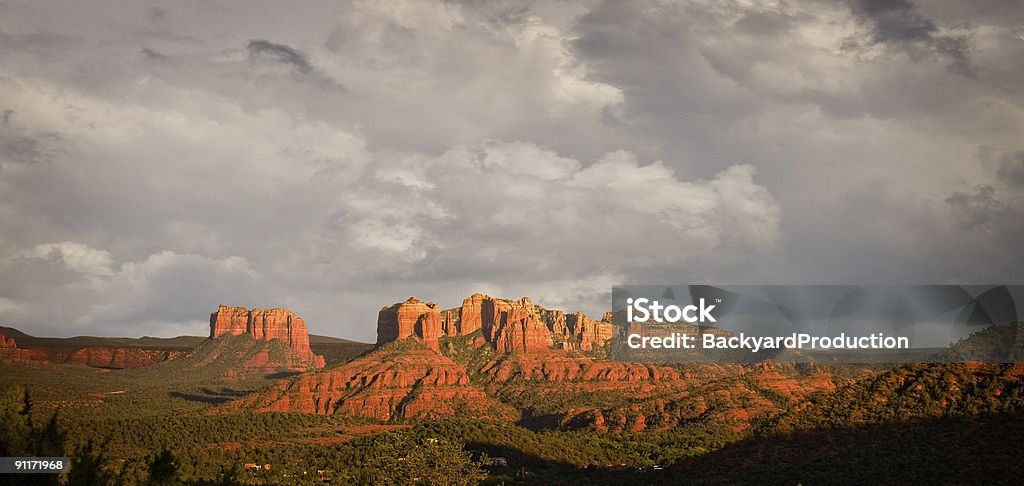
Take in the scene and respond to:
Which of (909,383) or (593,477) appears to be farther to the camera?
(593,477)

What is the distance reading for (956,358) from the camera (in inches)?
4215

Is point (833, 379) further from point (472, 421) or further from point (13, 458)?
point (13, 458)

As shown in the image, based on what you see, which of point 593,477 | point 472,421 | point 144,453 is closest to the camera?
point 593,477

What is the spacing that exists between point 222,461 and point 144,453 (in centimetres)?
1842

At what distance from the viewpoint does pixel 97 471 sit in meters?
76.4

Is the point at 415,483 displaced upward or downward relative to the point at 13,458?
downward

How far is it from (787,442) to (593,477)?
39743 millimetres

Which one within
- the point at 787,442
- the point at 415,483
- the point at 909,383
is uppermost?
the point at 909,383

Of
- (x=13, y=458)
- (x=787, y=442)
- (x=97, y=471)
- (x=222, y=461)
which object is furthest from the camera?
(x=222, y=461)

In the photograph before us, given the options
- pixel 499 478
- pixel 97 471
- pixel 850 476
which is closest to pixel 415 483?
pixel 499 478

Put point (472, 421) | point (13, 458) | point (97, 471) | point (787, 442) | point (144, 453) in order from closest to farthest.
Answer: point (13, 458), point (97, 471), point (787, 442), point (144, 453), point (472, 421)

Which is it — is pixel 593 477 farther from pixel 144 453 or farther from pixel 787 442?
pixel 144 453

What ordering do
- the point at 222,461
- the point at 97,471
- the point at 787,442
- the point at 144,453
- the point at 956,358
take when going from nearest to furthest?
the point at 97,471 < the point at 787,442 < the point at 956,358 < the point at 222,461 < the point at 144,453

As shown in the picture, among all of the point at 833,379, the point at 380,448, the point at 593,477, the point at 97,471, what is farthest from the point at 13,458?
the point at 833,379
